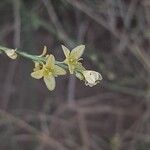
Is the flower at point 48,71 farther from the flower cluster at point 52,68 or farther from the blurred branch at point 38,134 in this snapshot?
the blurred branch at point 38,134

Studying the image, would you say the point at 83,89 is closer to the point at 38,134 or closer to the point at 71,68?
the point at 38,134

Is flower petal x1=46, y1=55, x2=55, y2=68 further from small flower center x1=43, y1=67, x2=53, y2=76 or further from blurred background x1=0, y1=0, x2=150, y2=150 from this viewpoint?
blurred background x1=0, y1=0, x2=150, y2=150

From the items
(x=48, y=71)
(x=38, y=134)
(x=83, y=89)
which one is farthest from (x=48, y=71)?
(x=83, y=89)

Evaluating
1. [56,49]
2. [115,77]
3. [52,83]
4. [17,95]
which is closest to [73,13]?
[56,49]

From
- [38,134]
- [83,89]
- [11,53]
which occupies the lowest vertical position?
[11,53]

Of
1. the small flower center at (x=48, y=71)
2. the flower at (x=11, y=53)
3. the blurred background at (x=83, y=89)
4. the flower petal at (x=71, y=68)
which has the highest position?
the blurred background at (x=83, y=89)

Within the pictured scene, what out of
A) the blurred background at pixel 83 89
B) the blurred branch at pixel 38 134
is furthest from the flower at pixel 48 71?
the blurred branch at pixel 38 134

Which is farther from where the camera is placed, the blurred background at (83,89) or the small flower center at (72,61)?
the blurred background at (83,89)
